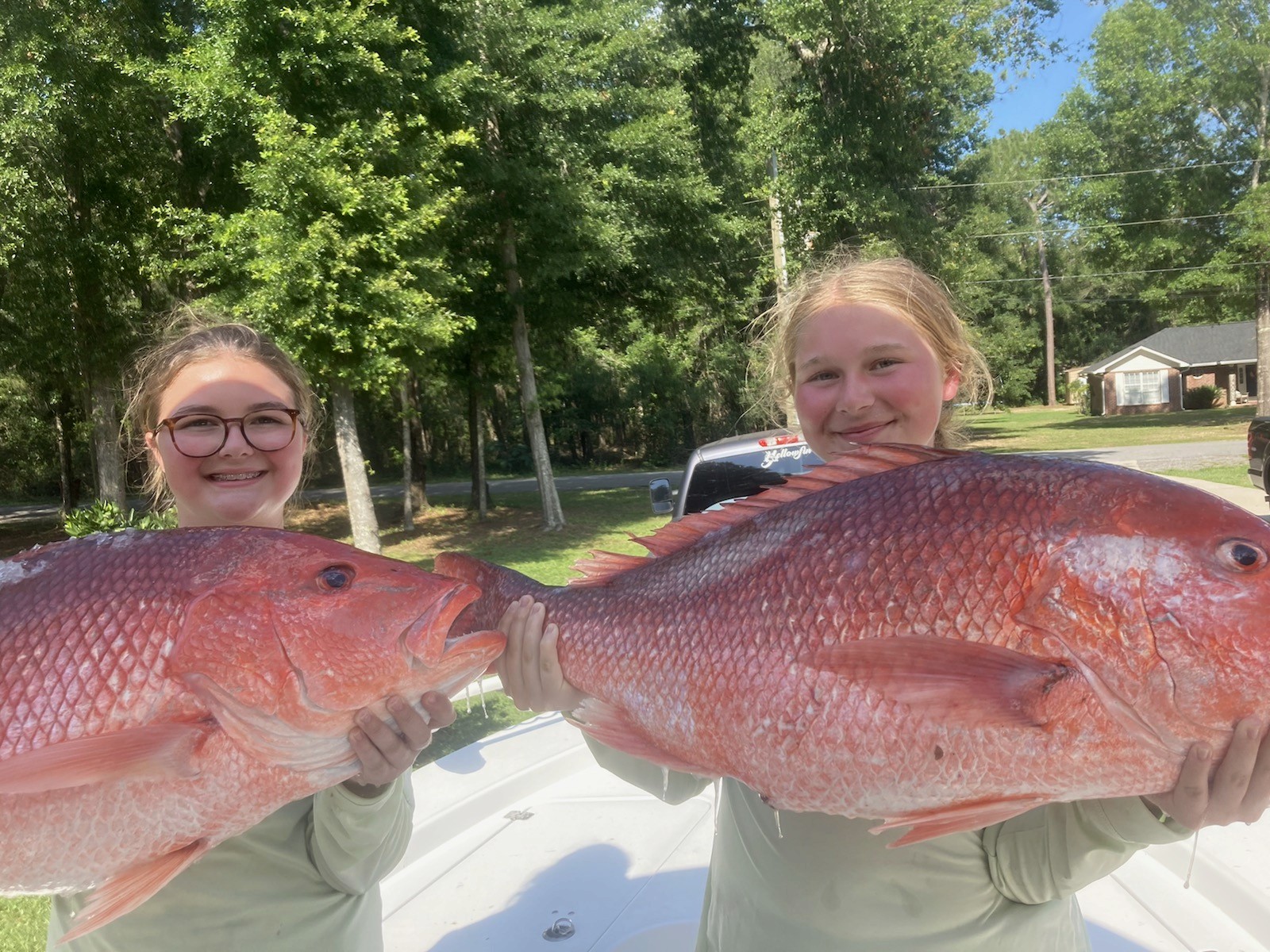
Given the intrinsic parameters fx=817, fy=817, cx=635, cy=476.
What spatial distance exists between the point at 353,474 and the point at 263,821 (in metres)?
10.8

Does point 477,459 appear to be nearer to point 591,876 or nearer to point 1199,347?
point 591,876

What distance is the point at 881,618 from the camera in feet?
4.24

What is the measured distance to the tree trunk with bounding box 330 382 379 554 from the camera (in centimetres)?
1167

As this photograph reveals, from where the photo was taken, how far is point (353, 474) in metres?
11.9

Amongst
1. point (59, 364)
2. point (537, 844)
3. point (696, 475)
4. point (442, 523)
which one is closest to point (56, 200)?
point (59, 364)

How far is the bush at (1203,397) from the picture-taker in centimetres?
4791

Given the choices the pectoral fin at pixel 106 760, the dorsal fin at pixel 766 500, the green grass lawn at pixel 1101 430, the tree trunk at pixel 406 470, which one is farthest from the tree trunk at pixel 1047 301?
the pectoral fin at pixel 106 760

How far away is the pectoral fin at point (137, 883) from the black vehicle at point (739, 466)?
4.50 metres

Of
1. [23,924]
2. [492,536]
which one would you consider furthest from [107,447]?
[23,924]

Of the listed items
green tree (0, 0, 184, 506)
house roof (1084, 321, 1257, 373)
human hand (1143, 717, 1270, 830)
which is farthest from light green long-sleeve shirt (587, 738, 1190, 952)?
house roof (1084, 321, 1257, 373)

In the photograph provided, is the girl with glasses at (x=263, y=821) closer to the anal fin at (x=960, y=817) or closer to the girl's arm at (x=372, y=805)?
the girl's arm at (x=372, y=805)

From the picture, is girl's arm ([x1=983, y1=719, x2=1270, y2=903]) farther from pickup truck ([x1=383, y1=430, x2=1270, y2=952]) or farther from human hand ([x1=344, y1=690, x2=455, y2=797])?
human hand ([x1=344, y1=690, x2=455, y2=797])

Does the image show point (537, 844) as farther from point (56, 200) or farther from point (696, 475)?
point (56, 200)

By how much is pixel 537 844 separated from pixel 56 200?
550 inches
